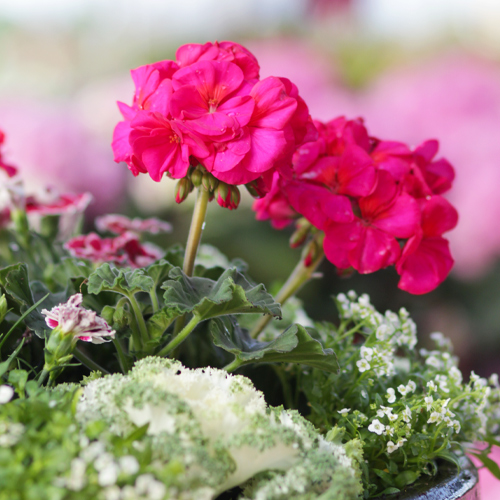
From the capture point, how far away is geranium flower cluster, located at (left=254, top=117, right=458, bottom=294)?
16.7 inches

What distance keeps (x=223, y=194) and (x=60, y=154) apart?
2.81ft

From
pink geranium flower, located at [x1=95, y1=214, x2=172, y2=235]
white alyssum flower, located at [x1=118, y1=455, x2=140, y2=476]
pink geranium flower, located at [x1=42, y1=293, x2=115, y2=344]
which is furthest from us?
pink geranium flower, located at [x1=95, y1=214, x2=172, y2=235]

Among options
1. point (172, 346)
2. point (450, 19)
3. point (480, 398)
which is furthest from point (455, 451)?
point (450, 19)

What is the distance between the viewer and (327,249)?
1.39 ft

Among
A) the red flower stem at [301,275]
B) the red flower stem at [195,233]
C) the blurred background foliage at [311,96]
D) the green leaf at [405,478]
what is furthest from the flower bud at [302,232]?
the blurred background foliage at [311,96]

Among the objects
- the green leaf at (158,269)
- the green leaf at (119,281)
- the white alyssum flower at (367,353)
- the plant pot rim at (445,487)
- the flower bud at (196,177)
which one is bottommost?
the plant pot rim at (445,487)

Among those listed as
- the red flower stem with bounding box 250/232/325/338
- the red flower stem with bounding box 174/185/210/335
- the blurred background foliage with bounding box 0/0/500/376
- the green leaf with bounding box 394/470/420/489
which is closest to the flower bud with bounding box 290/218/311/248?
the red flower stem with bounding box 250/232/325/338

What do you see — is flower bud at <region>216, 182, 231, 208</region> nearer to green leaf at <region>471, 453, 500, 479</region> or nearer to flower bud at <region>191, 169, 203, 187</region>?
flower bud at <region>191, 169, 203, 187</region>

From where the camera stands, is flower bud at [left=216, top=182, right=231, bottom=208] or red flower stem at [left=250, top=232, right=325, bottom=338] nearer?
flower bud at [left=216, top=182, right=231, bottom=208]

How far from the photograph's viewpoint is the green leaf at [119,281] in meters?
0.35

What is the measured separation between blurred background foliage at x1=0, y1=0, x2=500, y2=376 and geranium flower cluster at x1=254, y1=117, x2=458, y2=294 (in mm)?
688

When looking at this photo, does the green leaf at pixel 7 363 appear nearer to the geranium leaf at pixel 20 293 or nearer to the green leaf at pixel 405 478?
the geranium leaf at pixel 20 293

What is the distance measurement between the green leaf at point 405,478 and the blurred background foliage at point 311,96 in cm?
75

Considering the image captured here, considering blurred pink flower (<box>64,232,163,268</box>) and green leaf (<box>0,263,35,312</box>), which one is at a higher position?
green leaf (<box>0,263,35,312</box>)
